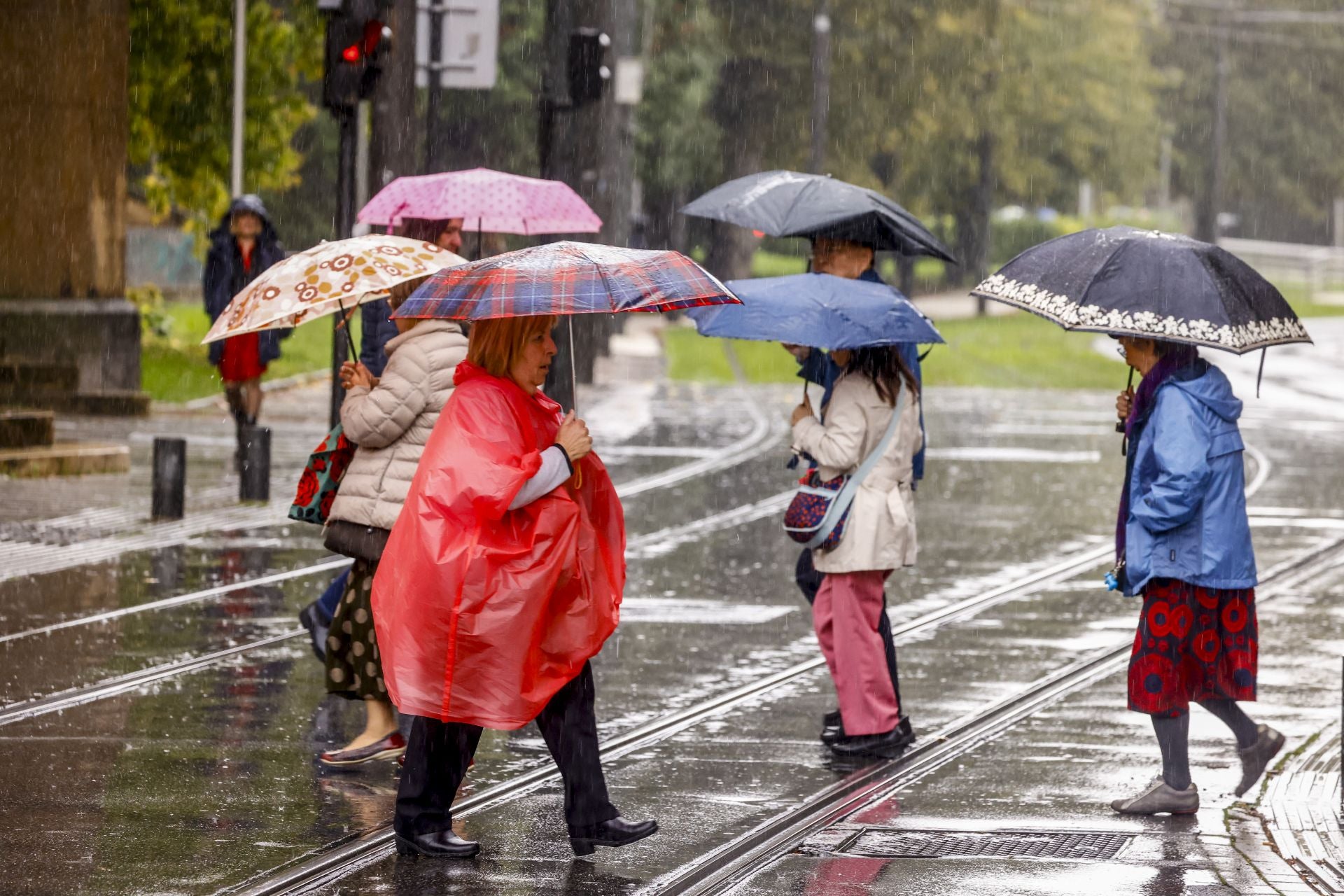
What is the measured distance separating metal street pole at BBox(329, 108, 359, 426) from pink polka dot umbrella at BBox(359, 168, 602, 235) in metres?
4.55

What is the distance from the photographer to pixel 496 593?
19.6 feet

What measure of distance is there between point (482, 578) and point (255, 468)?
866 centimetres

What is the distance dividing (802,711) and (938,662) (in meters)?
1.23

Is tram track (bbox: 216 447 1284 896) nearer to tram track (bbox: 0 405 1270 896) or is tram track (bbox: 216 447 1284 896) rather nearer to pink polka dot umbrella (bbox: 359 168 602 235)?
tram track (bbox: 0 405 1270 896)

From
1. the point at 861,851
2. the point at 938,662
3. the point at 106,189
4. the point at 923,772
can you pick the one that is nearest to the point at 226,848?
the point at 861,851

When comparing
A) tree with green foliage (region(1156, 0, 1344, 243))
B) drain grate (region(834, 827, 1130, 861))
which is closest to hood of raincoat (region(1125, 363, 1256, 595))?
drain grate (region(834, 827, 1130, 861))

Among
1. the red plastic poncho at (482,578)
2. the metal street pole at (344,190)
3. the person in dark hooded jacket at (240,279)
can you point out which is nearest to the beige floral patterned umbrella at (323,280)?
the red plastic poncho at (482,578)

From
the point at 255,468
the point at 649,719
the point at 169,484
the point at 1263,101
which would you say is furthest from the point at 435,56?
the point at 1263,101

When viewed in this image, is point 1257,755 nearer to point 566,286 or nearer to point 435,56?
point 566,286

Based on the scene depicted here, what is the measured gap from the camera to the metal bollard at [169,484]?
13383mm

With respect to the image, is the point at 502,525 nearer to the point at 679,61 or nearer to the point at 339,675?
A: the point at 339,675

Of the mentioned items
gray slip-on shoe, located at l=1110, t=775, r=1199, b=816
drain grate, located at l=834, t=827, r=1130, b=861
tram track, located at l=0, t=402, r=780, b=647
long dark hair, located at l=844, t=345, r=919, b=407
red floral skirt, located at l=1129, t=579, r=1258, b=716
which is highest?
long dark hair, located at l=844, t=345, r=919, b=407

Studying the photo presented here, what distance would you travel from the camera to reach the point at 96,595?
10.8 metres

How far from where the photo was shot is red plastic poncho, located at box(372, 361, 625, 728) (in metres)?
5.95
